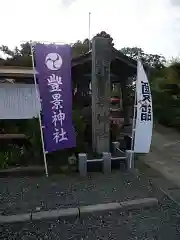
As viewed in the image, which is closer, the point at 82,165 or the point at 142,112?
the point at 82,165

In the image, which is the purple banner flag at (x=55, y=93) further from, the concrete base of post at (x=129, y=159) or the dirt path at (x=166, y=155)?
the dirt path at (x=166, y=155)

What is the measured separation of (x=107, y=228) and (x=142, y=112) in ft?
11.0

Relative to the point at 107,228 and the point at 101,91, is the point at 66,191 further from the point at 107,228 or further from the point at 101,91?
the point at 101,91

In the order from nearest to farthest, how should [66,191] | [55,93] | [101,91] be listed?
[66,191], [55,93], [101,91]

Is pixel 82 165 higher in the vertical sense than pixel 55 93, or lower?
lower

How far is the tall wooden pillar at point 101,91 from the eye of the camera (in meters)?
6.72

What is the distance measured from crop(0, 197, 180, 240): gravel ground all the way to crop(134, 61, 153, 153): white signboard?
2384mm

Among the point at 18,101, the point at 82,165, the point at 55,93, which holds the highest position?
the point at 55,93

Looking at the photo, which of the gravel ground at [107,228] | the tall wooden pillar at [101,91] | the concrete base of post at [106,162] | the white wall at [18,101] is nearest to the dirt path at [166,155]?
the concrete base of post at [106,162]

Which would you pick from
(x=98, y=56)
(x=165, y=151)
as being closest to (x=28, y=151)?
(x=98, y=56)

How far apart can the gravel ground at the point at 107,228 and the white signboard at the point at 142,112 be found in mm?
2384

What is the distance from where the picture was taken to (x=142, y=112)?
21.2 feet

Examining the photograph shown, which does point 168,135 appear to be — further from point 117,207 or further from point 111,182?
point 117,207

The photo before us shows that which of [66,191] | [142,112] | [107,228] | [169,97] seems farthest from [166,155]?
[169,97]
